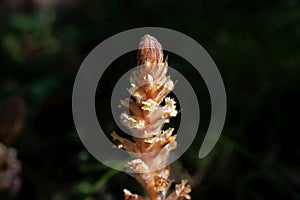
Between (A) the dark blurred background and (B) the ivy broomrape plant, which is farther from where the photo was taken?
(A) the dark blurred background

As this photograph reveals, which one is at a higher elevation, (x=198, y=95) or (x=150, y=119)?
(x=150, y=119)

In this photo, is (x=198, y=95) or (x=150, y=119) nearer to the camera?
(x=150, y=119)

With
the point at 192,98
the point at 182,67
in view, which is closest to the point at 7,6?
the point at 182,67

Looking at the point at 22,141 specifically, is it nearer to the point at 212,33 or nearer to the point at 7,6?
Result: the point at 212,33

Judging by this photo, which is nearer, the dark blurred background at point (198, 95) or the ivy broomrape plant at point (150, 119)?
the ivy broomrape plant at point (150, 119)
